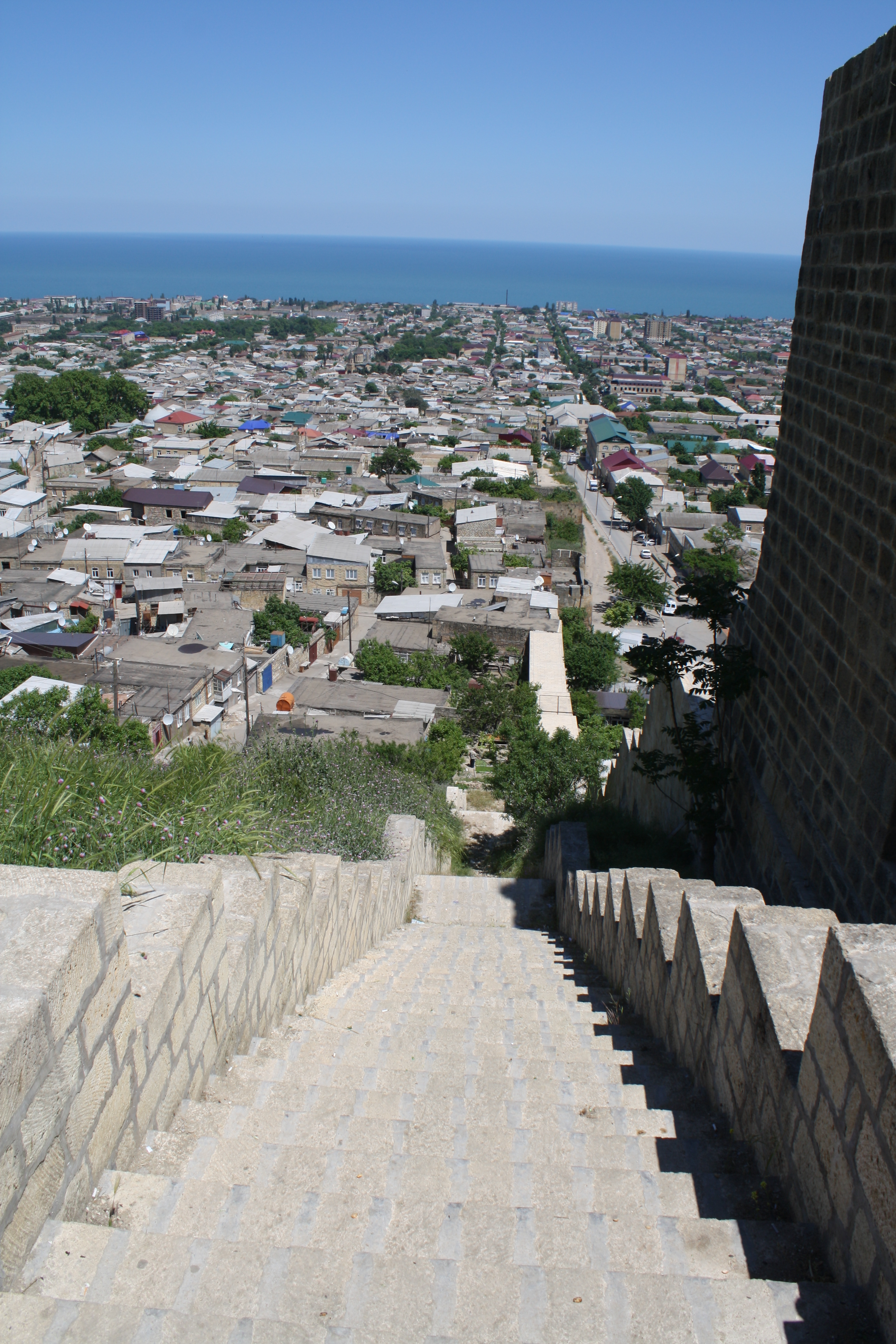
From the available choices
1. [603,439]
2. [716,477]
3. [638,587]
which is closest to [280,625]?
[638,587]

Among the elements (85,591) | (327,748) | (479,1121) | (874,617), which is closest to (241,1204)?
(479,1121)

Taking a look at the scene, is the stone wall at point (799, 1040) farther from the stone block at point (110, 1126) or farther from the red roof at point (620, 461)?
the red roof at point (620, 461)

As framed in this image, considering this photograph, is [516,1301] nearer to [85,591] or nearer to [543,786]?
[543,786]

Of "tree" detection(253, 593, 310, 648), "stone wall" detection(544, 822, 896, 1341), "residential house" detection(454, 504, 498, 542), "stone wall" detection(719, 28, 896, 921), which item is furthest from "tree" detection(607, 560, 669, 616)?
"stone wall" detection(544, 822, 896, 1341)

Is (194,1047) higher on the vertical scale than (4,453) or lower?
higher

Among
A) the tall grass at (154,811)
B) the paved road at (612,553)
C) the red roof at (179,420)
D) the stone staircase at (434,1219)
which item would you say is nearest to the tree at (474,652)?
the paved road at (612,553)

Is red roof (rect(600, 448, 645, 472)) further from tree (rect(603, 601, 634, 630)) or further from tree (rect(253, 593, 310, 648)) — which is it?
tree (rect(253, 593, 310, 648))
